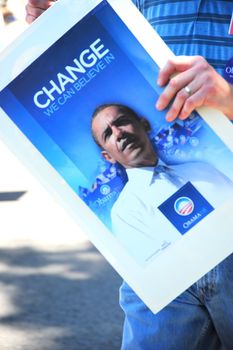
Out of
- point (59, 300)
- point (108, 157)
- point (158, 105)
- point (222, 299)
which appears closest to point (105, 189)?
point (108, 157)

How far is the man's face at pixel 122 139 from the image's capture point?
4.56 feet

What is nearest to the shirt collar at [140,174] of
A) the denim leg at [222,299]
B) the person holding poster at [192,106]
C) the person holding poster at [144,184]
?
the person holding poster at [144,184]

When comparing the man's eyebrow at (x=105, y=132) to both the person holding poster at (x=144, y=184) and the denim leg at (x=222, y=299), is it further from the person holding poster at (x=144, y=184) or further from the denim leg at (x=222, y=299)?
the denim leg at (x=222, y=299)

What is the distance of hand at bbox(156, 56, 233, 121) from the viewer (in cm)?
133

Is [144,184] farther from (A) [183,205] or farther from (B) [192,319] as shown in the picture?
(B) [192,319]

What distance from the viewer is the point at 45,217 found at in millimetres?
5207

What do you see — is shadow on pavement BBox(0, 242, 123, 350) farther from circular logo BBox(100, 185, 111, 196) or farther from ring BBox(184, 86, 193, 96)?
ring BBox(184, 86, 193, 96)

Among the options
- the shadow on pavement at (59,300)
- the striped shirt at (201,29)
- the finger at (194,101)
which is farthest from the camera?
the shadow on pavement at (59,300)

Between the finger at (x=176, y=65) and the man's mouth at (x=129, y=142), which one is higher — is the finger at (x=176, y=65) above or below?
above

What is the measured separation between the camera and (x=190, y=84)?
1.34 meters

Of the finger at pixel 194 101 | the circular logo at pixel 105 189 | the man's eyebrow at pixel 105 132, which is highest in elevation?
the man's eyebrow at pixel 105 132

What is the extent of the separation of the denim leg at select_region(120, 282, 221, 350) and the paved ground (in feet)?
6.23

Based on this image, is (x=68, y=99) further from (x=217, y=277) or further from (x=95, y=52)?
(x=217, y=277)

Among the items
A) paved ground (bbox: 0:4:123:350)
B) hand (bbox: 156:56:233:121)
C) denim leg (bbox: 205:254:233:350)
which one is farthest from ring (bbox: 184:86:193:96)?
paved ground (bbox: 0:4:123:350)
